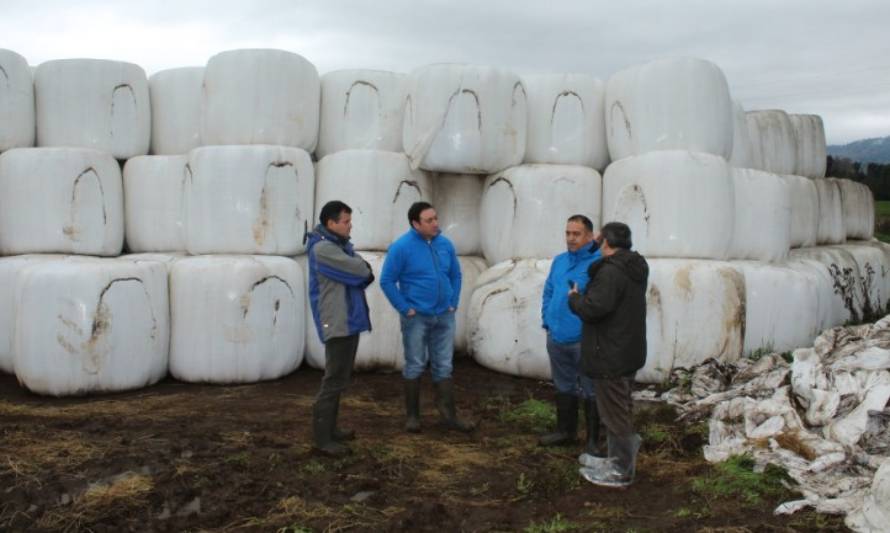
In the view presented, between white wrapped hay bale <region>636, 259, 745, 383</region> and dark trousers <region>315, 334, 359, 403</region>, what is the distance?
284cm

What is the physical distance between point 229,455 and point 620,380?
228cm

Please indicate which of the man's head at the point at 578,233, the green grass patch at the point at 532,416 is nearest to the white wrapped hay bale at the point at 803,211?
the green grass patch at the point at 532,416

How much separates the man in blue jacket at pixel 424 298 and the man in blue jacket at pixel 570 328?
0.70 metres

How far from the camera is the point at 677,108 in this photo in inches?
277

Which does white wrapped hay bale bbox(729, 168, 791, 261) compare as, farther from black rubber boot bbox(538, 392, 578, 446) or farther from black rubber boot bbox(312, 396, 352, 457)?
black rubber boot bbox(312, 396, 352, 457)

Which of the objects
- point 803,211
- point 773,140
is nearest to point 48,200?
point 773,140

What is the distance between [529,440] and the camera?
17.6 ft

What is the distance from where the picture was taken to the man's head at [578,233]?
4891 mm

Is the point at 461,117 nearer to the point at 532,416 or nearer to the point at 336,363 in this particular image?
the point at 532,416

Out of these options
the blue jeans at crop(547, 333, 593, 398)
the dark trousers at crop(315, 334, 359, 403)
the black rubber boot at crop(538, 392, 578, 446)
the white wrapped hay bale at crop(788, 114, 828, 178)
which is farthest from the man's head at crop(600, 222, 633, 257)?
the white wrapped hay bale at crop(788, 114, 828, 178)

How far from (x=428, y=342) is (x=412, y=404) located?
0.43 metres

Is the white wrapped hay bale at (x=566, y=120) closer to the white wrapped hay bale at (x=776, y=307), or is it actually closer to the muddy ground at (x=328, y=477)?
the white wrapped hay bale at (x=776, y=307)

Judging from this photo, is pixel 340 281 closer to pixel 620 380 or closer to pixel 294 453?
pixel 294 453

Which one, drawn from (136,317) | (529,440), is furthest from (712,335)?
(136,317)
